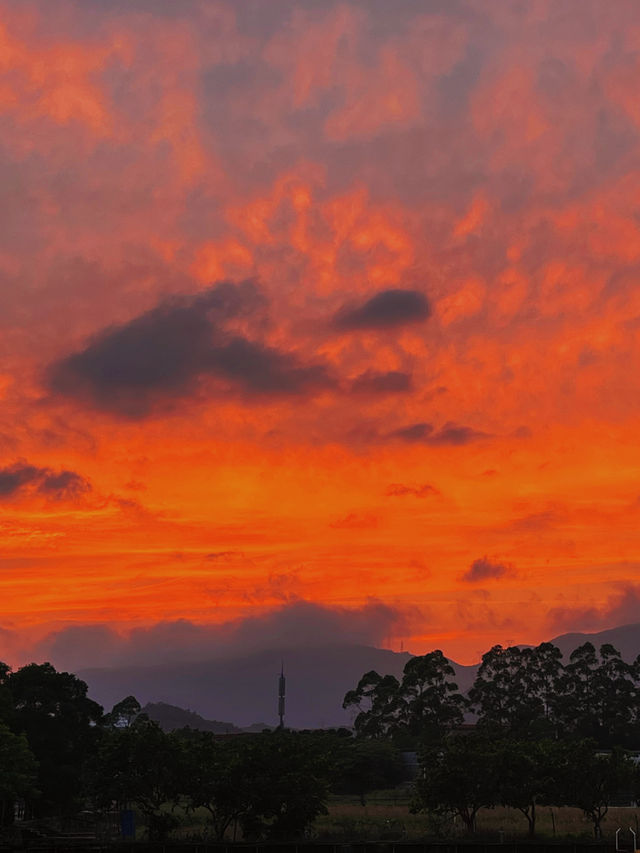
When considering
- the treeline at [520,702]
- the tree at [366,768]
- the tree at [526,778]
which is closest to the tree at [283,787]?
the tree at [526,778]

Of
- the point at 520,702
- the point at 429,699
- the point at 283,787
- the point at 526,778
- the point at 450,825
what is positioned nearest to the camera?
the point at 283,787

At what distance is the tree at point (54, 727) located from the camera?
328ft

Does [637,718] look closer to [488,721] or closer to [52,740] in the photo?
[488,721]

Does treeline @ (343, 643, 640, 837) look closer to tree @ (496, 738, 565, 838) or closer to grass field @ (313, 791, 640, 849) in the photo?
grass field @ (313, 791, 640, 849)

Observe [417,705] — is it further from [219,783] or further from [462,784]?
[219,783]

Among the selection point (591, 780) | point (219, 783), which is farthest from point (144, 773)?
point (591, 780)

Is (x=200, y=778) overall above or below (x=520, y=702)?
below

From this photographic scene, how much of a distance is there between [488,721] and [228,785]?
369 ft

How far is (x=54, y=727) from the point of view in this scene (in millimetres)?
103750

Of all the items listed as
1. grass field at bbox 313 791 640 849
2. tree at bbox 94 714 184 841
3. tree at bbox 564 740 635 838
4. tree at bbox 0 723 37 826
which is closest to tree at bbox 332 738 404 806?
grass field at bbox 313 791 640 849

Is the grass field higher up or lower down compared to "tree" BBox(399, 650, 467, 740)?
lower down

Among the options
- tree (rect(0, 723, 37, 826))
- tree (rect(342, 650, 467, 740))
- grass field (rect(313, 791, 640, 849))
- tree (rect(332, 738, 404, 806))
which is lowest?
grass field (rect(313, 791, 640, 849))

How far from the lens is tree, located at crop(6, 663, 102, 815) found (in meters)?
99.9

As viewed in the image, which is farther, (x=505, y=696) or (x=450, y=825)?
(x=505, y=696)
